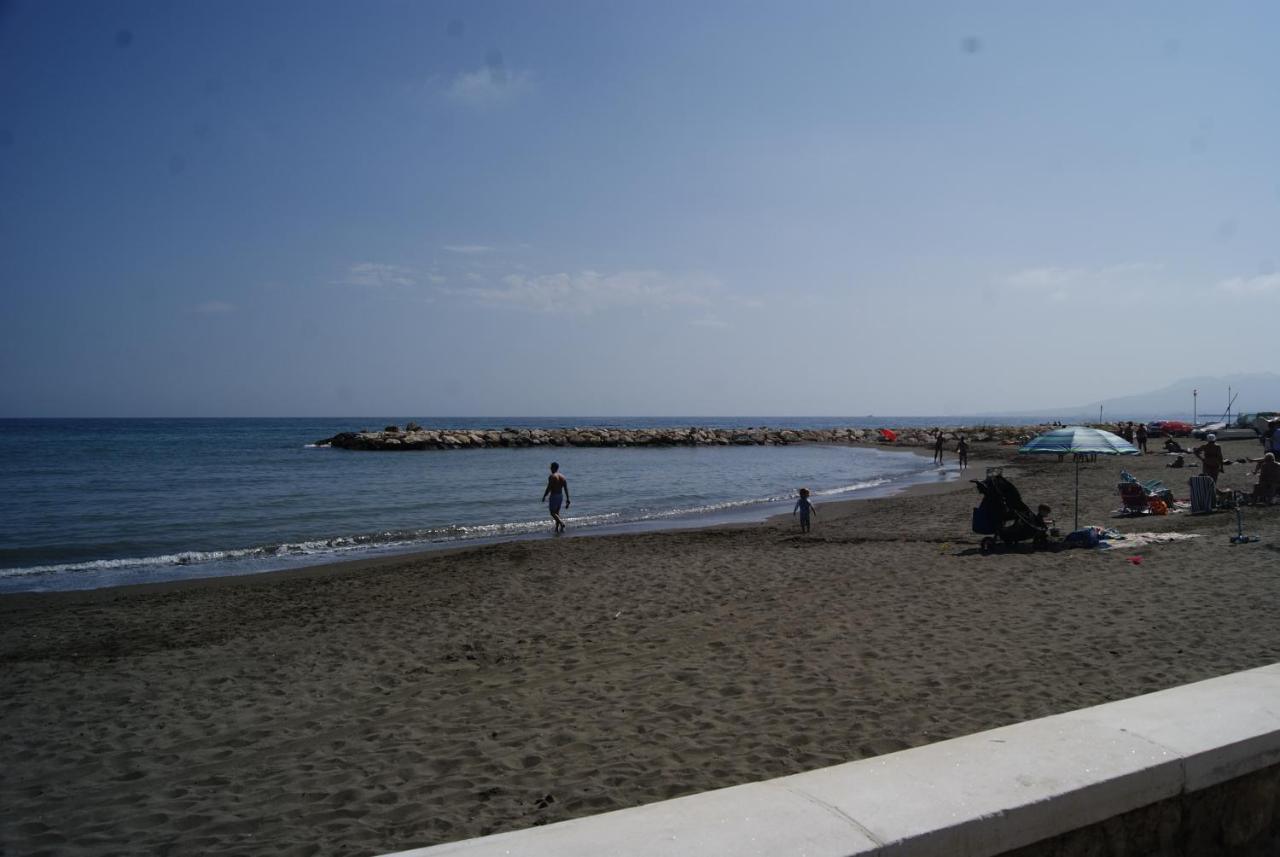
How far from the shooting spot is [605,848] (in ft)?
5.79

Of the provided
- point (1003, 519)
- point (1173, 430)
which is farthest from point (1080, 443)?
point (1173, 430)

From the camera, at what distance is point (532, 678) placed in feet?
23.8

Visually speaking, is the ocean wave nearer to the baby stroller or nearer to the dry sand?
the dry sand

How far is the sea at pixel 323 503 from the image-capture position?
16531 mm

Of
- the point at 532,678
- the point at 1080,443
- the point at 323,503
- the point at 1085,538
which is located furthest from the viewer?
the point at 323,503

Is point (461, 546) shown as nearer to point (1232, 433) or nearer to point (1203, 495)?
point (1203, 495)

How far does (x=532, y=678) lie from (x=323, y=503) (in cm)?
2015

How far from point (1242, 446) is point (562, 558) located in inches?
1528

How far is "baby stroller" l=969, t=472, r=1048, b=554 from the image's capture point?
1306cm

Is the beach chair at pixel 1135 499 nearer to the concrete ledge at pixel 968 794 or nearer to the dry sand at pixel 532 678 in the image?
the dry sand at pixel 532 678

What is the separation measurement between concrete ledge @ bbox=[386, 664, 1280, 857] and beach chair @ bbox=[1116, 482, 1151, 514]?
1573 centimetres

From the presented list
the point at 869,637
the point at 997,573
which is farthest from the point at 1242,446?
the point at 869,637

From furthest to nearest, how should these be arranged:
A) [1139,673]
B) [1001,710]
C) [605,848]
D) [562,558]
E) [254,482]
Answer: [254,482], [562,558], [1139,673], [1001,710], [605,848]

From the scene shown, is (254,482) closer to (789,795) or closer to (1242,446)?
(789,795)
